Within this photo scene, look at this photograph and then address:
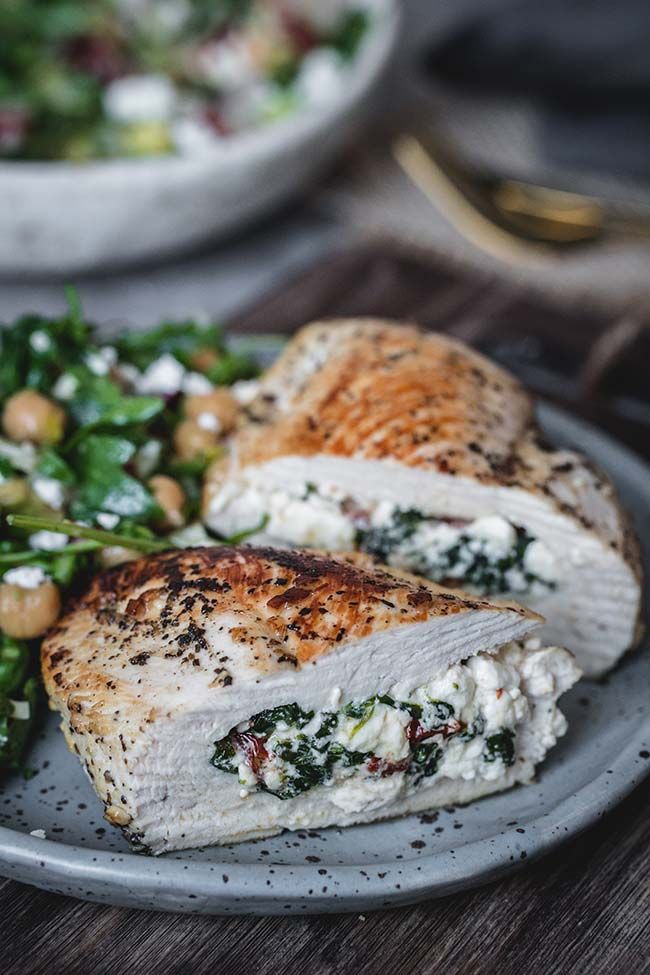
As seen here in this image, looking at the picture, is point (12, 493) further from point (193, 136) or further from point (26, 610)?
point (193, 136)

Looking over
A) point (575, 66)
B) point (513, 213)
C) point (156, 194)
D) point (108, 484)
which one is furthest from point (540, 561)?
point (575, 66)

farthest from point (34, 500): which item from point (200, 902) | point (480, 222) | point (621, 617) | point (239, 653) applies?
point (480, 222)

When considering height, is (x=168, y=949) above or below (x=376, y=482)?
below

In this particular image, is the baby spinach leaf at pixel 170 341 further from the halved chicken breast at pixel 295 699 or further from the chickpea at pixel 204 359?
the halved chicken breast at pixel 295 699

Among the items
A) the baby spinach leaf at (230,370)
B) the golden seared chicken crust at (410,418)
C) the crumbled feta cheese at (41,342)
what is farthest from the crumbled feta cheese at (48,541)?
the baby spinach leaf at (230,370)

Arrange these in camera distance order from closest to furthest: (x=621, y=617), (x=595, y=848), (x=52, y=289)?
(x=595, y=848)
(x=621, y=617)
(x=52, y=289)

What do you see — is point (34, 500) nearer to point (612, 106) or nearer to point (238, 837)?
point (238, 837)
